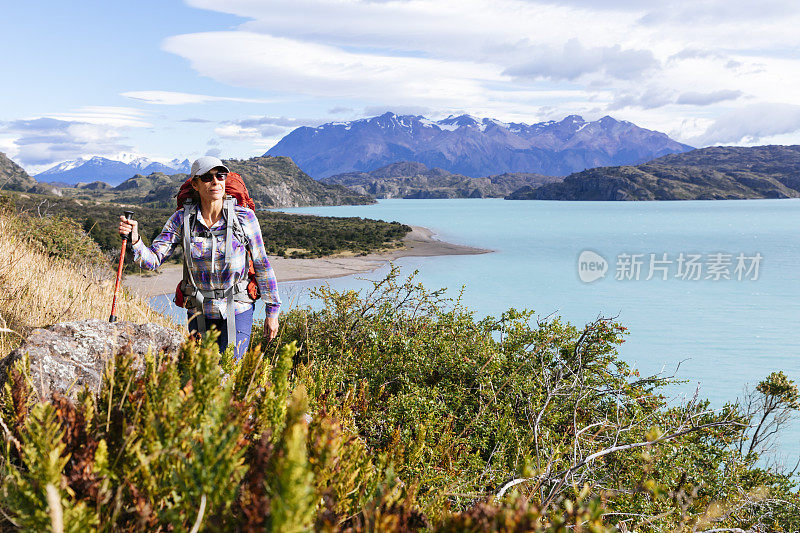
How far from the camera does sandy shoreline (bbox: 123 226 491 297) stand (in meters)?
34.8

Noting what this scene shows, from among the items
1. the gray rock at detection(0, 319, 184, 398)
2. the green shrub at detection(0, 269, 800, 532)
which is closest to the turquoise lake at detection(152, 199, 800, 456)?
the green shrub at detection(0, 269, 800, 532)

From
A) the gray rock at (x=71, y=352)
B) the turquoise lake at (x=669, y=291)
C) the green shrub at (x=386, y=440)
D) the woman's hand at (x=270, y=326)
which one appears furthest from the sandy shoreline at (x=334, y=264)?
the gray rock at (x=71, y=352)

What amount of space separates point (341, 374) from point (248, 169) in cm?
19177

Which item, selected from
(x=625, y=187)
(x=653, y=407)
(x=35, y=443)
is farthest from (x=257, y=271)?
(x=625, y=187)

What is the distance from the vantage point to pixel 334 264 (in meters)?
45.9

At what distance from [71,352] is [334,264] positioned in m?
43.4

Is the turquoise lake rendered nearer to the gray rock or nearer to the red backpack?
the red backpack

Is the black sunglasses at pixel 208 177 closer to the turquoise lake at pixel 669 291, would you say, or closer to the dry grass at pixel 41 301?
the dry grass at pixel 41 301

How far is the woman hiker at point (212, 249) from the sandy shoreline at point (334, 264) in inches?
1113

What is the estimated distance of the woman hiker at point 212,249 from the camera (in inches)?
155

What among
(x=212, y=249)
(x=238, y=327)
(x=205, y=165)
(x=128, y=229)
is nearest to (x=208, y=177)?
(x=205, y=165)

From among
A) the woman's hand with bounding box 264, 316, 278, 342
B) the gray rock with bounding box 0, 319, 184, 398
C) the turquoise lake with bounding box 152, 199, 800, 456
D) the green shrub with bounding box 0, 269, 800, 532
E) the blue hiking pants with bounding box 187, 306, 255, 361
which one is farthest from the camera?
the turquoise lake with bounding box 152, 199, 800, 456

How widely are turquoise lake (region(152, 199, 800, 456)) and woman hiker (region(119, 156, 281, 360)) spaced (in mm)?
1207

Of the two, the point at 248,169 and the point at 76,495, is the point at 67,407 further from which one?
the point at 248,169
